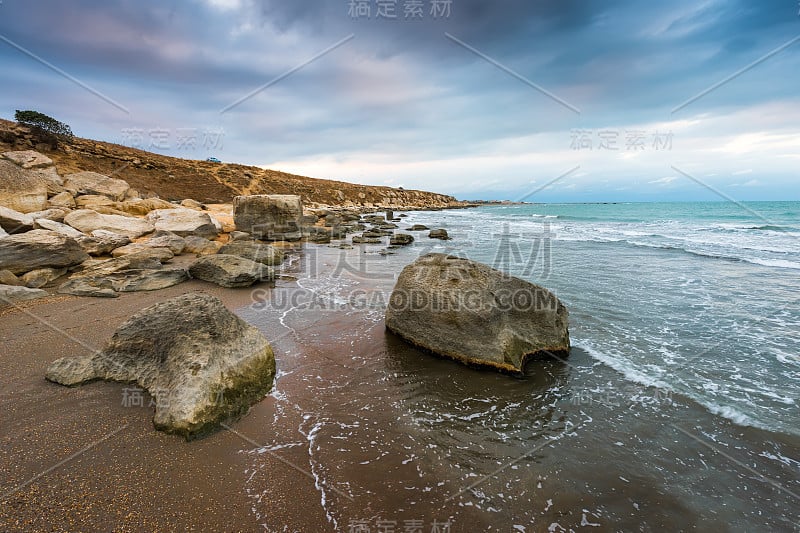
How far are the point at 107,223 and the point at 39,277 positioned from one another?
598 cm

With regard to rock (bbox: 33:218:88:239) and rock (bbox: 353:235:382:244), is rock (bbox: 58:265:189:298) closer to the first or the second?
rock (bbox: 33:218:88:239)

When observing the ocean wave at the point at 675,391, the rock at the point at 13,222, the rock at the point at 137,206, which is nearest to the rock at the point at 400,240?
the rock at the point at 137,206

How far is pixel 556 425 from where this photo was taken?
14.4 feet

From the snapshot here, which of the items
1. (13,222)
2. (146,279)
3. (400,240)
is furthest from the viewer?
(400,240)

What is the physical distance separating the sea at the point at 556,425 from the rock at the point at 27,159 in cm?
1598

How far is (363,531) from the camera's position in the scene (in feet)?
9.53

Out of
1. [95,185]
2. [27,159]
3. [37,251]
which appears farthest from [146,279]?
[95,185]

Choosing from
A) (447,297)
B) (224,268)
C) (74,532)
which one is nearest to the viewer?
(74,532)

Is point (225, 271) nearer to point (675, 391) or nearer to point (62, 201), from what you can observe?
point (62, 201)

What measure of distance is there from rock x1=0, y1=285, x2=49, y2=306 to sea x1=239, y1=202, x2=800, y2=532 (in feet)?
15.2

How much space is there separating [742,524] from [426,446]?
10.1 feet

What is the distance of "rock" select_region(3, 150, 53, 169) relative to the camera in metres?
15.0

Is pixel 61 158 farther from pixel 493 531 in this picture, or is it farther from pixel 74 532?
pixel 493 531

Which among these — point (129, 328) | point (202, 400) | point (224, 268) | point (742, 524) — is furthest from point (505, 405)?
point (224, 268)
